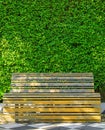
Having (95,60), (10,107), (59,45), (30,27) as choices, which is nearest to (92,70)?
(95,60)

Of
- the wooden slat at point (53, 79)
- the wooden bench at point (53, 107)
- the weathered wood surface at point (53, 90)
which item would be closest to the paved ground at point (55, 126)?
the wooden bench at point (53, 107)

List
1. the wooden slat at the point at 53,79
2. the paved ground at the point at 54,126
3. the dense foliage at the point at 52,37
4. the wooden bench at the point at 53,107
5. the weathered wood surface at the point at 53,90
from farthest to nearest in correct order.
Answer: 1. the dense foliage at the point at 52,37
2. the wooden slat at the point at 53,79
3. the weathered wood surface at the point at 53,90
4. the wooden bench at the point at 53,107
5. the paved ground at the point at 54,126

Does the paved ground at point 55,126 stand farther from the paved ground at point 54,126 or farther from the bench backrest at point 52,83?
the bench backrest at point 52,83

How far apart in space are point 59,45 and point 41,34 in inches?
19.9

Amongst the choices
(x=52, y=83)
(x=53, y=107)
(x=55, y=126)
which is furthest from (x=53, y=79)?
(x=55, y=126)

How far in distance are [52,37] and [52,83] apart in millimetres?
1435

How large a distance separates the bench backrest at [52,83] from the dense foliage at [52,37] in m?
0.91

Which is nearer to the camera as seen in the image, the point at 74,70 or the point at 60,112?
the point at 60,112

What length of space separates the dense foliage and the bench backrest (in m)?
0.91

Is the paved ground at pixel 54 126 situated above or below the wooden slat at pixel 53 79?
below

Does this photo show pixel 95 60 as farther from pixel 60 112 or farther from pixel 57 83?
pixel 60 112

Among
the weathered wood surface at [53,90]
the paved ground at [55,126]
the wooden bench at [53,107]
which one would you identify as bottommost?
the paved ground at [55,126]

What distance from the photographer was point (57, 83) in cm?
844

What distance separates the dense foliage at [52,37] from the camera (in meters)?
9.32
